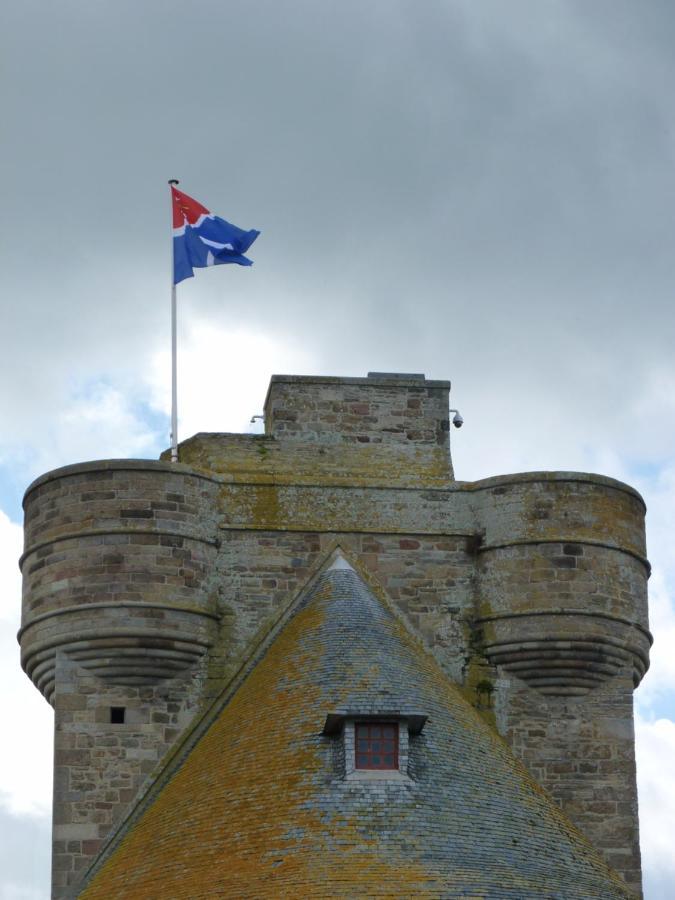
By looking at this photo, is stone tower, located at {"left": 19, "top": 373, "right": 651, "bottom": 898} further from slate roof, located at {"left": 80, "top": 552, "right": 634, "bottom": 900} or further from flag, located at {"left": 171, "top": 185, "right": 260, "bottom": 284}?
flag, located at {"left": 171, "top": 185, "right": 260, "bottom": 284}

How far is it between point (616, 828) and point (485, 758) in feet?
12.8

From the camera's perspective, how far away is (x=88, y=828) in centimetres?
3497

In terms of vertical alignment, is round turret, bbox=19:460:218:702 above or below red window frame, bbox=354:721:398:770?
above

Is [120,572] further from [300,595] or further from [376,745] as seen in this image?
[376,745]

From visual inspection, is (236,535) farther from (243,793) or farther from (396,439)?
(243,793)

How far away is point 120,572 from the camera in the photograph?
35844 mm

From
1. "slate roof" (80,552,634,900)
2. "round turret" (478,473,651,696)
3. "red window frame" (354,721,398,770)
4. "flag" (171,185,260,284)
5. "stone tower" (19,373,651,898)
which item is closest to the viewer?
"slate roof" (80,552,634,900)

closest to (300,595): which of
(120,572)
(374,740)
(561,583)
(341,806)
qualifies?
(120,572)

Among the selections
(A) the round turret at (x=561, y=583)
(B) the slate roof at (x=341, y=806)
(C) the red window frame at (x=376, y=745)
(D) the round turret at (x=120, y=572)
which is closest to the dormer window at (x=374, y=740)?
(C) the red window frame at (x=376, y=745)

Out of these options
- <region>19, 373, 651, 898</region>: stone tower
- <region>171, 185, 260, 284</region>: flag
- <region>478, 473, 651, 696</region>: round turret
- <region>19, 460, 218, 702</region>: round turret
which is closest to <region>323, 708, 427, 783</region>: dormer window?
<region>19, 373, 651, 898</region>: stone tower

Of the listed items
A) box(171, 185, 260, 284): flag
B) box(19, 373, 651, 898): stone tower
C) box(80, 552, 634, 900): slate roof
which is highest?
box(171, 185, 260, 284): flag

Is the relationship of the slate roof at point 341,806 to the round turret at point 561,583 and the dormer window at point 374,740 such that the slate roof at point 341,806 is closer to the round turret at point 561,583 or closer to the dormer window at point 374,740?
the dormer window at point 374,740

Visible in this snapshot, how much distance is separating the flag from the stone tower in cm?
295

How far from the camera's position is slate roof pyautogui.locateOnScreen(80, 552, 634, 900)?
30094 millimetres
